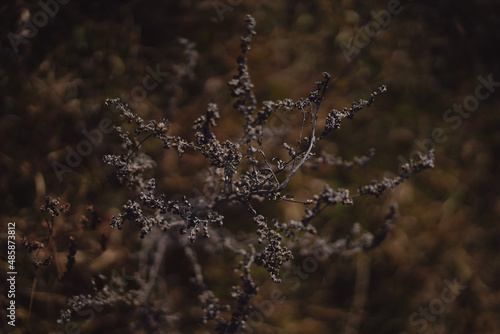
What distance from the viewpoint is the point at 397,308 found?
2.92 feet

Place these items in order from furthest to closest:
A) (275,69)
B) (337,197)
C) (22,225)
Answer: (275,69) → (22,225) → (337,197)

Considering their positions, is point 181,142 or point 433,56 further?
point 433,56

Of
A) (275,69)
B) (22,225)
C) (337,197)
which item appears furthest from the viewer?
(275,69)

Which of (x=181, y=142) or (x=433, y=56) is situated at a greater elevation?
(x=433, y=56)

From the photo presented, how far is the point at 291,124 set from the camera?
846 mm

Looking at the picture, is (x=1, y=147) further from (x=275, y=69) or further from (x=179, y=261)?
(x=275, y=69)

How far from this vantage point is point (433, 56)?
895 millimetres

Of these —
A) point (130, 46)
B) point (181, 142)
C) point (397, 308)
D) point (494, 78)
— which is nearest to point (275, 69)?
point (130, 46)

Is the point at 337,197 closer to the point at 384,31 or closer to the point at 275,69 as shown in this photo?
the point at 275,69

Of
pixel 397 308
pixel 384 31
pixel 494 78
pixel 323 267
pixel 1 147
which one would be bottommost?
pixel 397 308

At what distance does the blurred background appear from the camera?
76cm

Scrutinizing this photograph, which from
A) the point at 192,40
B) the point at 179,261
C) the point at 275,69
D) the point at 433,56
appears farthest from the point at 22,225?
the point at 433,56

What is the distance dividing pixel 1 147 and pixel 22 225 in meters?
0.19

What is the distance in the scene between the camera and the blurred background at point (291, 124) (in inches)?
30.1
